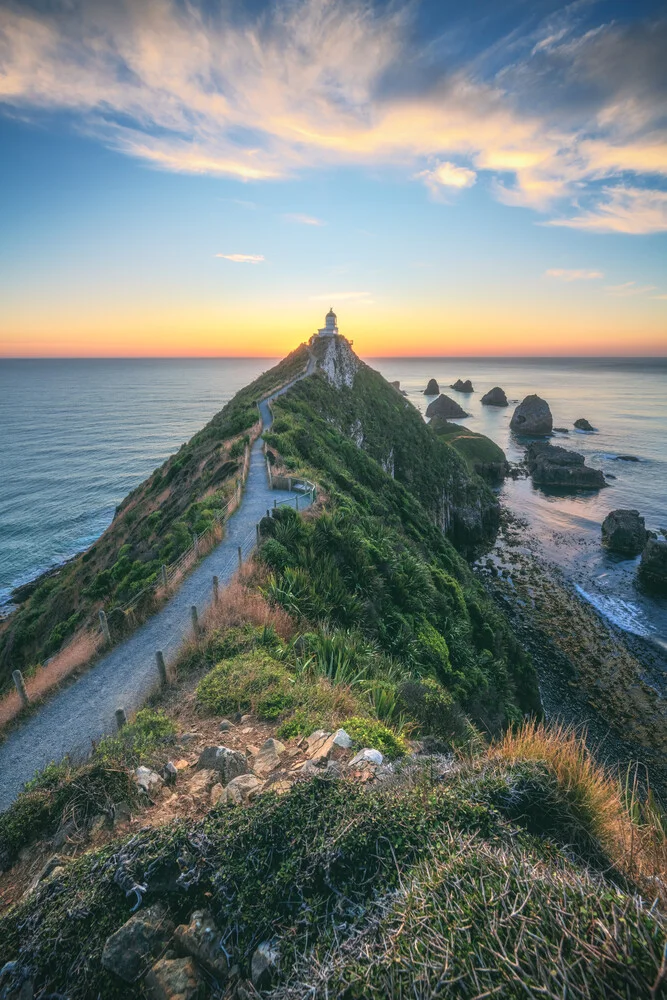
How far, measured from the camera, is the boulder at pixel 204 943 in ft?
11.1

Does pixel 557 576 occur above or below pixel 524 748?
below

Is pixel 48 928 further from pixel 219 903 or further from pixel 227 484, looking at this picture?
pixel 227 484

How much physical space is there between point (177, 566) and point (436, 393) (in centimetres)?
17229

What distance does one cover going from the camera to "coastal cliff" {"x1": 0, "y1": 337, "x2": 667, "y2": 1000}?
8.63 feet

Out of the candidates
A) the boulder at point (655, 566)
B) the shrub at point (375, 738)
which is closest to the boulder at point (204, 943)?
the shrub at point (375, 738)

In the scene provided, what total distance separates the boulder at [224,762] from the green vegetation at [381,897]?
4.17 ft

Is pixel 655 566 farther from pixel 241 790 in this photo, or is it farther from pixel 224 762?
pixel 241 790

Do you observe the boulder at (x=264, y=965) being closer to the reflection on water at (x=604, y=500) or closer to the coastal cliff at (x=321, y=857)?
the coastal cliff at (x=321, y=857)

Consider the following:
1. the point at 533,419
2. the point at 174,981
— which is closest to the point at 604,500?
the point at 533,419

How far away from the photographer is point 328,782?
15.2ft

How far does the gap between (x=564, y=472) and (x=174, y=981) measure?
212ft

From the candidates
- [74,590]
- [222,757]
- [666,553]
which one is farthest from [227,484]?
[666,553]

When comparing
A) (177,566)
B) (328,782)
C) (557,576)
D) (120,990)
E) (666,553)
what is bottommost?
(557,576)

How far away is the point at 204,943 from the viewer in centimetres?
349
